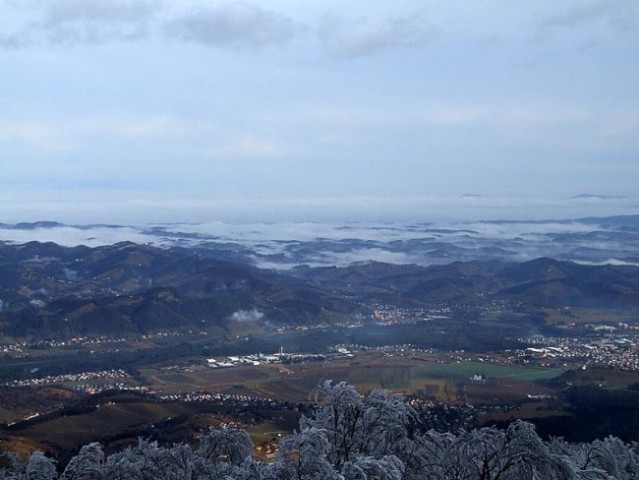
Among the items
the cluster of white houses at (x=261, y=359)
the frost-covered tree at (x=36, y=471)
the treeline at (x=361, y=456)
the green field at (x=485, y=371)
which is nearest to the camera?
the treeline at (x=361, y=456)

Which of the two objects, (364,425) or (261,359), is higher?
(364,425)

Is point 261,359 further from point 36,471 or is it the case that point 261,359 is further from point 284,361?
point 36,471

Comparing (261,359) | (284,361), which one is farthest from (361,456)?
(261,359)

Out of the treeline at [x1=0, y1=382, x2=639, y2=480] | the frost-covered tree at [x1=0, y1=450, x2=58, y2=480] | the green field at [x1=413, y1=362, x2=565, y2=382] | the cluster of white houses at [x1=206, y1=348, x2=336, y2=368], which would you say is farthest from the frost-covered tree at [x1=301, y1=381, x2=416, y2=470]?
the cluster of white houses at [x1=206, y1=348, x2=336, y2=368]

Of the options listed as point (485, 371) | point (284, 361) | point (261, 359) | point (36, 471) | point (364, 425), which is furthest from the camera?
point (261, 359)

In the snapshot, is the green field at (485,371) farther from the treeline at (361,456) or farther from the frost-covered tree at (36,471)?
the frost-covered tree at (36,471)

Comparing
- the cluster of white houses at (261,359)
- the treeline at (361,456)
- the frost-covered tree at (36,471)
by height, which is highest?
the treeline at (361,456)

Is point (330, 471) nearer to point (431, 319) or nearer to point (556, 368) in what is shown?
point (556, 368)

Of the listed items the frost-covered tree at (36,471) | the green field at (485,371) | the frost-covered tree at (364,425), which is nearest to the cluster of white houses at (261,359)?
the green field at (485,371)

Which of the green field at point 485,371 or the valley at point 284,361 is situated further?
the green field at point 485,371
